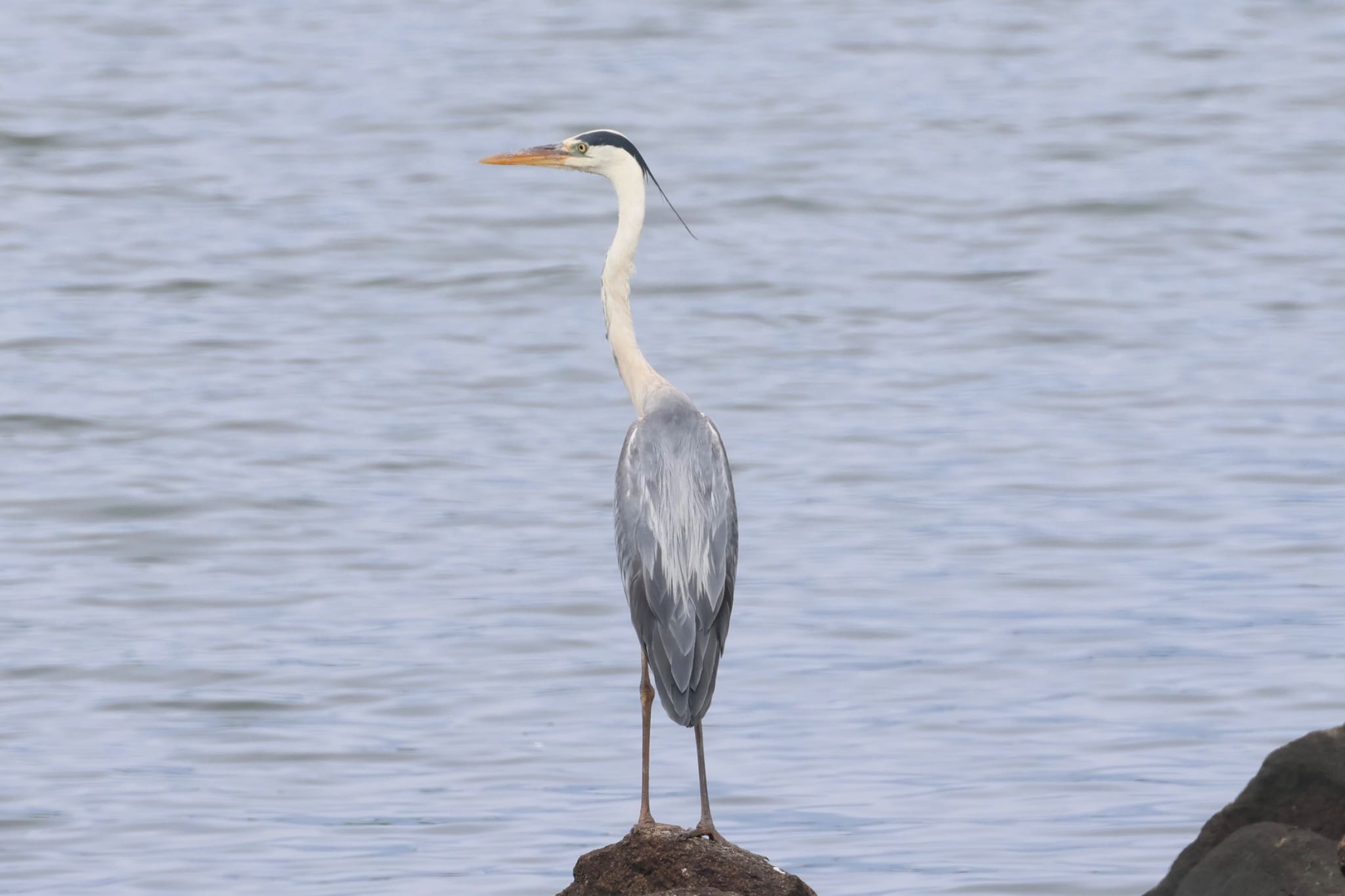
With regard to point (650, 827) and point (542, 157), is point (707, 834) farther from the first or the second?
point (542, 157)

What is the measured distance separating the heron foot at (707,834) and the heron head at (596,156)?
2.47 metres

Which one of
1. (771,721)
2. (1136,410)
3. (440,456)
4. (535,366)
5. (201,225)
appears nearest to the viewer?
(771,721)

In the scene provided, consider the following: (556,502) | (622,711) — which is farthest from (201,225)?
(622,711)

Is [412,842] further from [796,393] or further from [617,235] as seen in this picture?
[796,393]

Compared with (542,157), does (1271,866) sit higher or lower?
lower

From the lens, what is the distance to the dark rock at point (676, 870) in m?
6.76

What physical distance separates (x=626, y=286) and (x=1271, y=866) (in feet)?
10.7

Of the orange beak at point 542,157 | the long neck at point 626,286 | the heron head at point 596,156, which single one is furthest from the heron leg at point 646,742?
the orange beak at point 542,157

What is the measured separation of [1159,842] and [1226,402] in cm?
882

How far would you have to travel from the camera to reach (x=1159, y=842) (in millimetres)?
9031

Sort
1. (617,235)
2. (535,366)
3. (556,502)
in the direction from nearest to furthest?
(617,235)
(556,502)
(535,366)

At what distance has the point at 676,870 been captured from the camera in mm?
6809

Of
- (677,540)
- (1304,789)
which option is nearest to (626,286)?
(677,540)

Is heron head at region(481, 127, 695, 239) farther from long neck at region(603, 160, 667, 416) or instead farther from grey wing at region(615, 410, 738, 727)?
grey wing at region(615, 410, 738, 727)
